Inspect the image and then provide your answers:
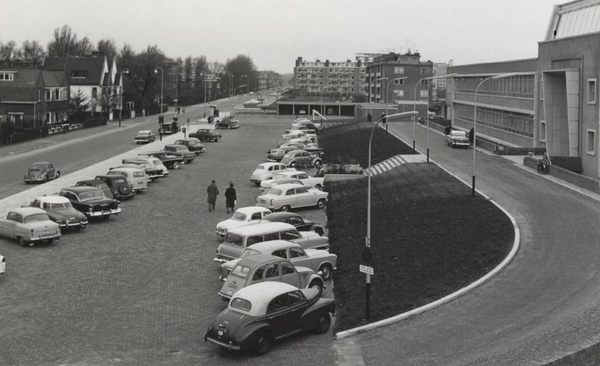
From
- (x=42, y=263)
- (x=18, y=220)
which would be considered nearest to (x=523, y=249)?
(x=42, y=263)

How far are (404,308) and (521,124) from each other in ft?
141

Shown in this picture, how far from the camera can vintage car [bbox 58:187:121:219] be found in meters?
30.3

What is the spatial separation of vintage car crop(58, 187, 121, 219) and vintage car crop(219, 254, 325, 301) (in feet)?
43.4

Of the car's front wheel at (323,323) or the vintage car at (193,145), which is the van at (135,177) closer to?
the vintage car at (193,145)

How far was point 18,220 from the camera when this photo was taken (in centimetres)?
2633

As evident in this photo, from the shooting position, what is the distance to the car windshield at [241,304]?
15.8 meters

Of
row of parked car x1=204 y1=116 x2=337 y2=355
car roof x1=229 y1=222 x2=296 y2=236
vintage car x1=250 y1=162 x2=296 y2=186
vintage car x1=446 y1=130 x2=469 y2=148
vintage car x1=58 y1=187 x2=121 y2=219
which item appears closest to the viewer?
row of parked car x1=204 y1=116 x2=337 y2=355

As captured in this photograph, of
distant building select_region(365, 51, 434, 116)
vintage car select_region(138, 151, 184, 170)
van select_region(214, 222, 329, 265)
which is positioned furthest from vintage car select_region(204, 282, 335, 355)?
distant building select_region(365, 51, 434, 116)

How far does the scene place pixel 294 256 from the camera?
2112cm

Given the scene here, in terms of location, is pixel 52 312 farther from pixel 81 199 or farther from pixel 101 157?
pixel 101 157

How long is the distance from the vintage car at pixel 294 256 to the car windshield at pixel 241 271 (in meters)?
1.40

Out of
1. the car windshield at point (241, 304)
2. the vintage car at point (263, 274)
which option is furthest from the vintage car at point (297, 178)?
the car windshield at point (241, 304)

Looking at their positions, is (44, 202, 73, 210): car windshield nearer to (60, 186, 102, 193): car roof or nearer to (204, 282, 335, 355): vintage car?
(60, 186, 102, 193): car roof

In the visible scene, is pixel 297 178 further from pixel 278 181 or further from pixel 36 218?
pixel 36 218
